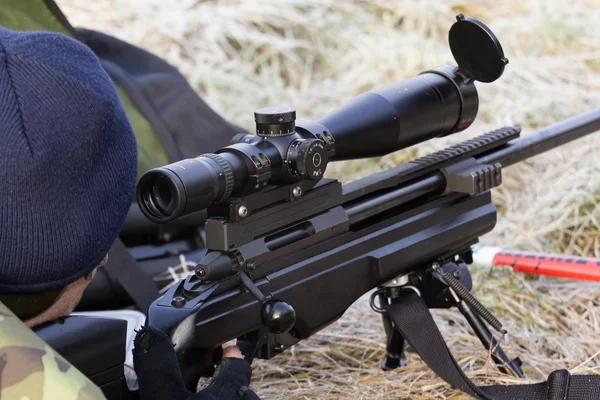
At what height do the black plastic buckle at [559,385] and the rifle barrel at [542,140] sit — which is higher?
the rifle barrel at [542,140]

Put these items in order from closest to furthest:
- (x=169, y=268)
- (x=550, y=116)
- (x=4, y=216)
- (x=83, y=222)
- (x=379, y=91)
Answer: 1. (x=4, y=216)
2. (x=83, y=222)
3. (x=379, y=91)
4. (x=169, y=268)
5. (x=550, y=116)

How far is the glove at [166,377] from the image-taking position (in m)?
1.81

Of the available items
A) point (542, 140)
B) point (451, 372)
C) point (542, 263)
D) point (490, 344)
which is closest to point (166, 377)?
point (451, 372)

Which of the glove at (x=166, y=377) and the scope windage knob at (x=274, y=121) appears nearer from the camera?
the glove at (x=166, y=377)

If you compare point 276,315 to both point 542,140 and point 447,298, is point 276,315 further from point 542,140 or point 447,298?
point 542,140

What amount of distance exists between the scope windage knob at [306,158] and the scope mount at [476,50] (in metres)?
0.71

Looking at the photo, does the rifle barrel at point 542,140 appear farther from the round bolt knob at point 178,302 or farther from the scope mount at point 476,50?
the round bolt knob at point 178,302

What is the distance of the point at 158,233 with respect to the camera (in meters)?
3.62

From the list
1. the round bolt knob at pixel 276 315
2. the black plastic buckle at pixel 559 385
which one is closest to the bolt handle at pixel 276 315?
the round bolt knob at pixel 276 315

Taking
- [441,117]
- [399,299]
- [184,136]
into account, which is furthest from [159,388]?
[184,136]

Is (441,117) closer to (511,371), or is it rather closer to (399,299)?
(399,299)

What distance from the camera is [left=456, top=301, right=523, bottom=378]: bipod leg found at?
2695mm

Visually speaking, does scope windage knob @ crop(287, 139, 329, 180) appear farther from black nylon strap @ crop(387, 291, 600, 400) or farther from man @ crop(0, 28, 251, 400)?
black nylon strap @ crop(387, 291, 600, 400)

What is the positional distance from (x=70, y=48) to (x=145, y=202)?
37cm
